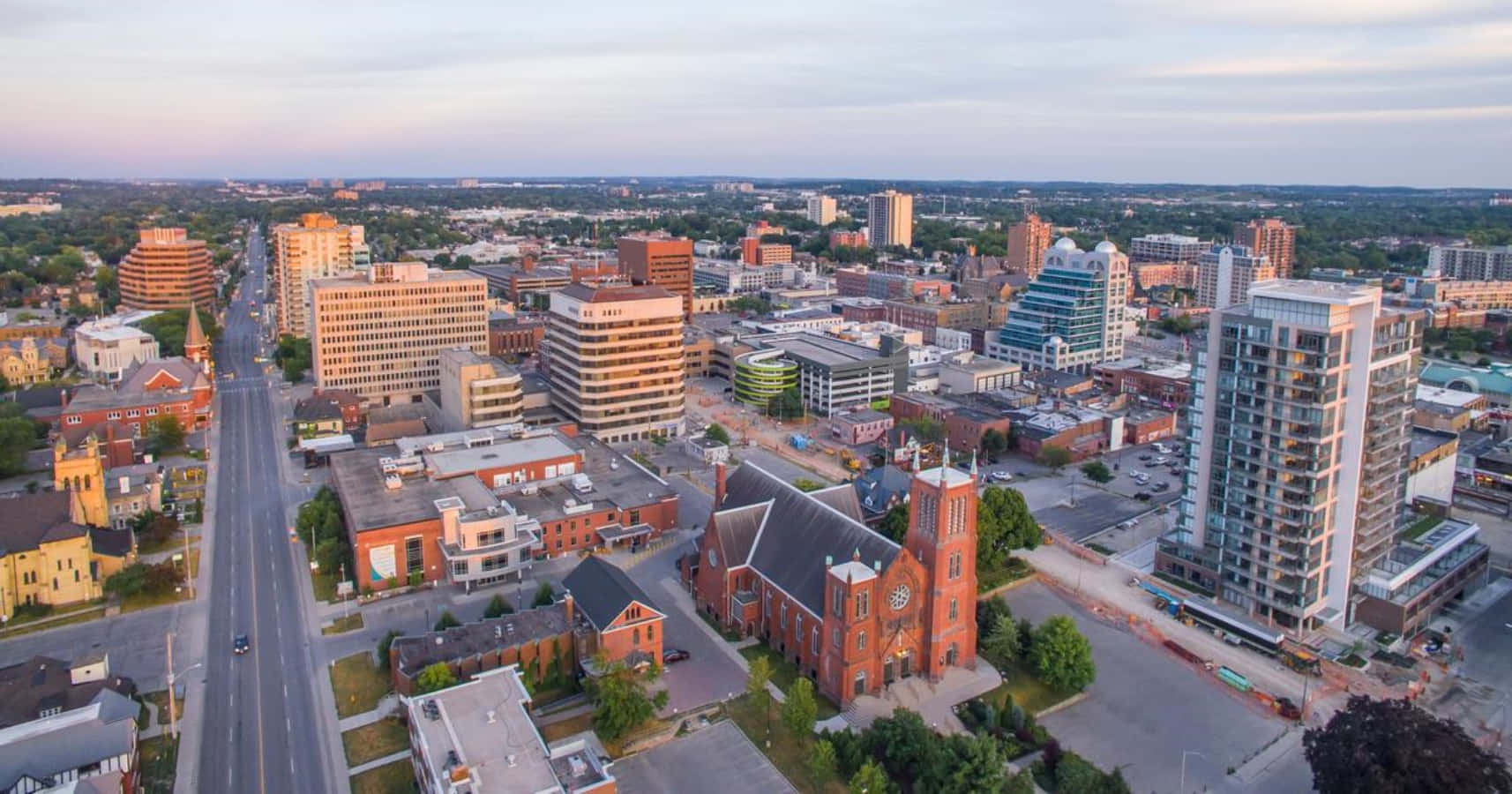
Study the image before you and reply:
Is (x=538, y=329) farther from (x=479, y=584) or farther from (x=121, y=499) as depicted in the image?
(x=479, y=584)

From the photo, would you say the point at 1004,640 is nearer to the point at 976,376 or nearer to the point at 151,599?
the point at 151,599

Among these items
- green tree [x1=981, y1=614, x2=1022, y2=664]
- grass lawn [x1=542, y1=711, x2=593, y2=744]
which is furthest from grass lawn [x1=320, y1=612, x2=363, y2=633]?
green tree [x1=981, y1=614, x2=1022, y2=664]

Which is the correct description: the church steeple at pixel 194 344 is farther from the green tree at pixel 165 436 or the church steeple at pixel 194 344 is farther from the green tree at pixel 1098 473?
the green tree at pixel 1098 473

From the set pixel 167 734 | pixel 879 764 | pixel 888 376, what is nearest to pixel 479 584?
pixel 167 734

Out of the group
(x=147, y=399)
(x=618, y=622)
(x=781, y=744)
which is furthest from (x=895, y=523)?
(x=147, y=399)

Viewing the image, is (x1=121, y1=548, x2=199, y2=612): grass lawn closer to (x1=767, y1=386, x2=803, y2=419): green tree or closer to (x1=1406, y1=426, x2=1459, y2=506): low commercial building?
(x1=767, y1=386, x2=803, y2=419): green tree

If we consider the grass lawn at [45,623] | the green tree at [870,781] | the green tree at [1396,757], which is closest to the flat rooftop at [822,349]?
the green tree at [870,781]
